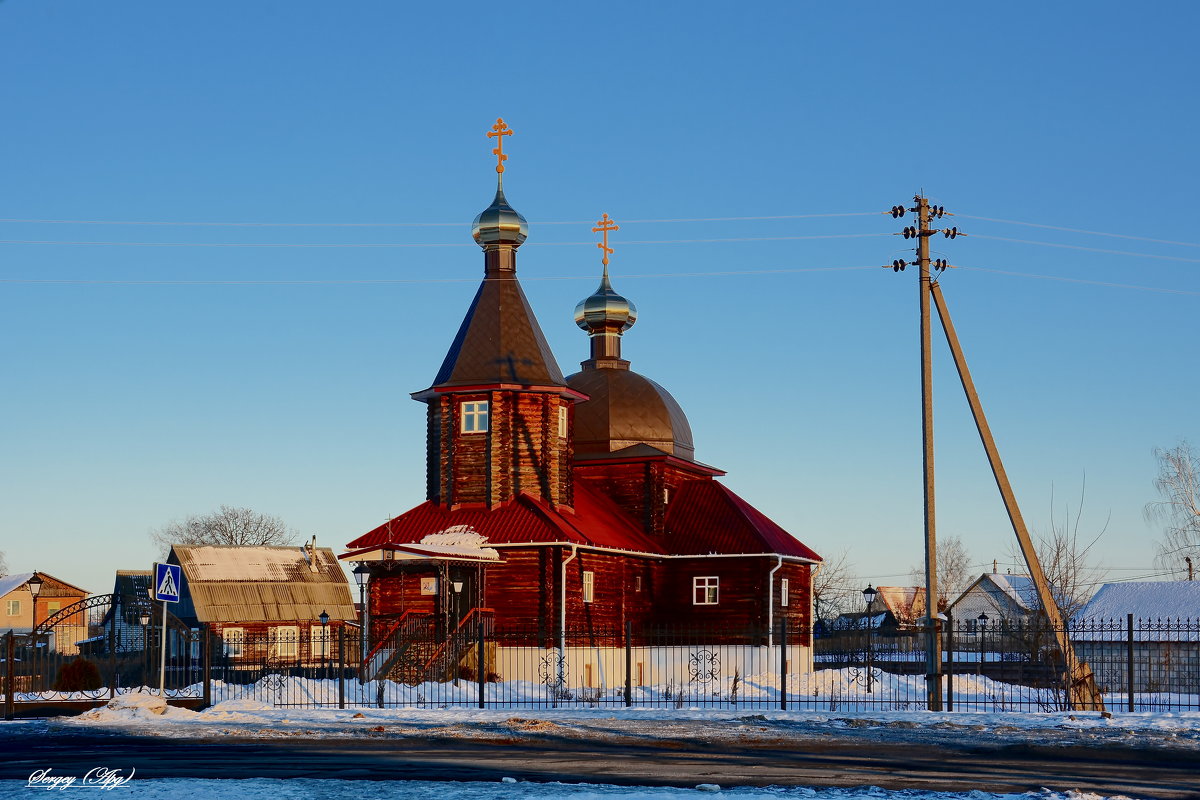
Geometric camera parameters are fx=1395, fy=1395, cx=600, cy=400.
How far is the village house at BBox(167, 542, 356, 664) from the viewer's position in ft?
151

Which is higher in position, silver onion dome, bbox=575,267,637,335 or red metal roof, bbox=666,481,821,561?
silver onion dome, bbox=575,267,637,335

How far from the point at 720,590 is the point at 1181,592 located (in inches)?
637

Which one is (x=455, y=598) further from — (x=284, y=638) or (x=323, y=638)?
(x=284, y=638)

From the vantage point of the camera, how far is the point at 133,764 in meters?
15.4

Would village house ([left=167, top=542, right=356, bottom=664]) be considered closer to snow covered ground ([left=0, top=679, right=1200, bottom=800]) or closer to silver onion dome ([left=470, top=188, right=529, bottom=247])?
silver onion dome ([left=470, top=188, right=529, bottom=247])

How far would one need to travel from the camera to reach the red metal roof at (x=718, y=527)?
39.6m

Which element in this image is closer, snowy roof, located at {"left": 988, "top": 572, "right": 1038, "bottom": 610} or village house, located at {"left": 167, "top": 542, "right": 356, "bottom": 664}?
village house, located at {"left": 167, "top": 542, "right": 356, "bottom": 664}

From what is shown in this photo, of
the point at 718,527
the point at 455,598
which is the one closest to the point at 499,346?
the point at 455,598

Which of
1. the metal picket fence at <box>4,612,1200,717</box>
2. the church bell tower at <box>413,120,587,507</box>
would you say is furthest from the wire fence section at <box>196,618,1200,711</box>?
the church bell tower at <box>413,120,587,507</box>

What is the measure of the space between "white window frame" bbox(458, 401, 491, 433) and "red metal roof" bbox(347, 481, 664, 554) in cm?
208

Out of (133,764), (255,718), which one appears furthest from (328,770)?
(255,718)

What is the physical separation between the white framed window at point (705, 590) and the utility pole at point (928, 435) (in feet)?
51.2

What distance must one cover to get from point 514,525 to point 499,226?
865 cm

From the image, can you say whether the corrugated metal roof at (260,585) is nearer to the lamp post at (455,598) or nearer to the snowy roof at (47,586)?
the lamp post at (455,598)
